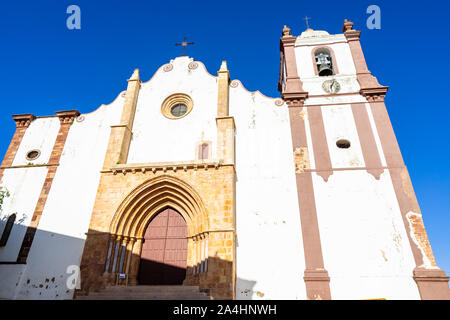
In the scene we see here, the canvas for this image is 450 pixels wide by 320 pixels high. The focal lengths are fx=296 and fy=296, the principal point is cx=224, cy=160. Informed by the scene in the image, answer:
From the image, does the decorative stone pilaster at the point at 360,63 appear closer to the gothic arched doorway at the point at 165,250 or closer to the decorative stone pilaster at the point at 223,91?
the decorative stone pilaster at the point at 223,91

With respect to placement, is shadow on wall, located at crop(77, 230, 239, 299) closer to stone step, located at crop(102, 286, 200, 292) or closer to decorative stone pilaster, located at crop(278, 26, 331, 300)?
stone step, located at crop(102, 286, 200, 292)

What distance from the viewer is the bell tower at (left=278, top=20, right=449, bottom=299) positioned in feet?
34.3

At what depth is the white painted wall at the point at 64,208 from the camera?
11.7 m

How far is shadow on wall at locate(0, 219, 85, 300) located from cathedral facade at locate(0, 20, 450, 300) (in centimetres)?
5

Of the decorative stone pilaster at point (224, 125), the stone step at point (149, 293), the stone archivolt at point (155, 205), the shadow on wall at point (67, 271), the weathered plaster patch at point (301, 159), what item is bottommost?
the stone step at point (149, 293)

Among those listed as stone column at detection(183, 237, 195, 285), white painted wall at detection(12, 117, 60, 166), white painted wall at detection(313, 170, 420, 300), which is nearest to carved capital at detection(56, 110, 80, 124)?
white painted wall at detection(12, 117, 60, 166)

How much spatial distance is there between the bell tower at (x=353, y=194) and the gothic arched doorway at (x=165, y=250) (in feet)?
16.3

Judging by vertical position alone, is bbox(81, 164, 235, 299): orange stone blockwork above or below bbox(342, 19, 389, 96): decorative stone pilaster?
below

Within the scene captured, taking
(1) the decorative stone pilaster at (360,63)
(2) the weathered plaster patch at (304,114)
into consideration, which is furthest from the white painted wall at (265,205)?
(1) the decorative stone pilaster at (360,63)

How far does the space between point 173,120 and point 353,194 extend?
9.10 m

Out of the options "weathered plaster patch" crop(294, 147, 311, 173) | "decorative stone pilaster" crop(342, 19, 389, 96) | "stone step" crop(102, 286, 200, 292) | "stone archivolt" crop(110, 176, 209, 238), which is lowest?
"stone step" crop(102, 286, 200, 292)

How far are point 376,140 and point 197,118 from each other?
8345mm

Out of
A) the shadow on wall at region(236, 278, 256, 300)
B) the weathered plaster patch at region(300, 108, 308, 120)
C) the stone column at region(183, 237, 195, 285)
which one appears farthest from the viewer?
the weathered plaster patch at region(300, 108, 308, 120)
